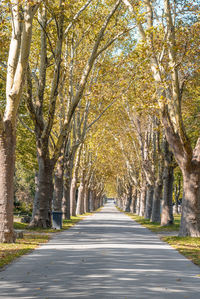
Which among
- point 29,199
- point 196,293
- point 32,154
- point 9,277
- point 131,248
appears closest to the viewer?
point 196,293

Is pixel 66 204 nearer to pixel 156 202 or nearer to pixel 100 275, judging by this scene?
pixel 156 202

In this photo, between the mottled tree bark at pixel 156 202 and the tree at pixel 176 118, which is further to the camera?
the mottled tree bark at pixel 156 202

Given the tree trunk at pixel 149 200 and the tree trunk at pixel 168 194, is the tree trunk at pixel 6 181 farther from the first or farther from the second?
the tree trunk at pixel 149 200

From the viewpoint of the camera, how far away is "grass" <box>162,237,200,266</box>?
40.0ft

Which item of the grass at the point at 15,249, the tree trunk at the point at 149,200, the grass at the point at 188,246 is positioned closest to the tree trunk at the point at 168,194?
the grass at the point at 188,246

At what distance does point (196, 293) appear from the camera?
7277 mm

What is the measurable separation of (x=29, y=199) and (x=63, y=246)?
147 ft

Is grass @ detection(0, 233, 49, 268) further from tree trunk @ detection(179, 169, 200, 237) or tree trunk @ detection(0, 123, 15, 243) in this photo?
tree trunk @ detection(179, 169, 200, 237)

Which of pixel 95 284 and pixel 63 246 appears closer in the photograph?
pixel 95 284

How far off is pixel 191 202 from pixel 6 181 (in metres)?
7.91

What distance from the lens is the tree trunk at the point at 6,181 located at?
13953 mm

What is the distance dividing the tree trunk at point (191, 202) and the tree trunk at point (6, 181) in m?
7.54

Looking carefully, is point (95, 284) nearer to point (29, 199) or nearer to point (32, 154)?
point (32, 154)

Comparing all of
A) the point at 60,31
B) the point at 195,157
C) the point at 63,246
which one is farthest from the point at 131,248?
the point at 60,31
